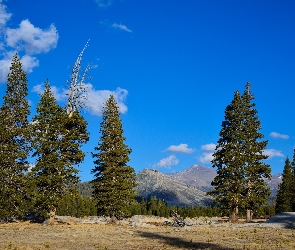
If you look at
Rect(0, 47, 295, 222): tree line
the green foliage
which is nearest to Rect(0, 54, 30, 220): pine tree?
Rect(0, 47, 295, 222): tree line

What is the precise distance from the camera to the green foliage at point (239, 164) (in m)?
44.3

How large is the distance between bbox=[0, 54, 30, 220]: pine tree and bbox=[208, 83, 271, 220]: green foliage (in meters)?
24.1

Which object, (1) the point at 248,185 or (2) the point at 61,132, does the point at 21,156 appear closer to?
(2) the point at 61,132

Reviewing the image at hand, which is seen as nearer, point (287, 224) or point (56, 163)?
point (287, 224)

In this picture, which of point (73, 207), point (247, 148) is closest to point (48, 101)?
point (247, 148)

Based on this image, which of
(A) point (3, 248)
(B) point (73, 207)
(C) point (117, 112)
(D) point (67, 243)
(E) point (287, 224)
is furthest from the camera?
(B) point (73, 207)

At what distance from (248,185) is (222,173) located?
410 centimetres

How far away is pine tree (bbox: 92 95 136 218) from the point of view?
40.3 meters

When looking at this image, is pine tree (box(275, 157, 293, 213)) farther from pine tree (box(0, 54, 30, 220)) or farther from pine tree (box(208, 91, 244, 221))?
pine tree (box(0, 54, 30, 220))

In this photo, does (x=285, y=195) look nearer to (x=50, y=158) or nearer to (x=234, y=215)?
(x=234, y=215)

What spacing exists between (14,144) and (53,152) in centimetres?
495

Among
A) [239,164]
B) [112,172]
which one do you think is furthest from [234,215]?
[112,172]

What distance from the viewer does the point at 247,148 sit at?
46.8m

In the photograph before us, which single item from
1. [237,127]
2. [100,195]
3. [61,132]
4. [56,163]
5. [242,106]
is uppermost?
[242,106]
